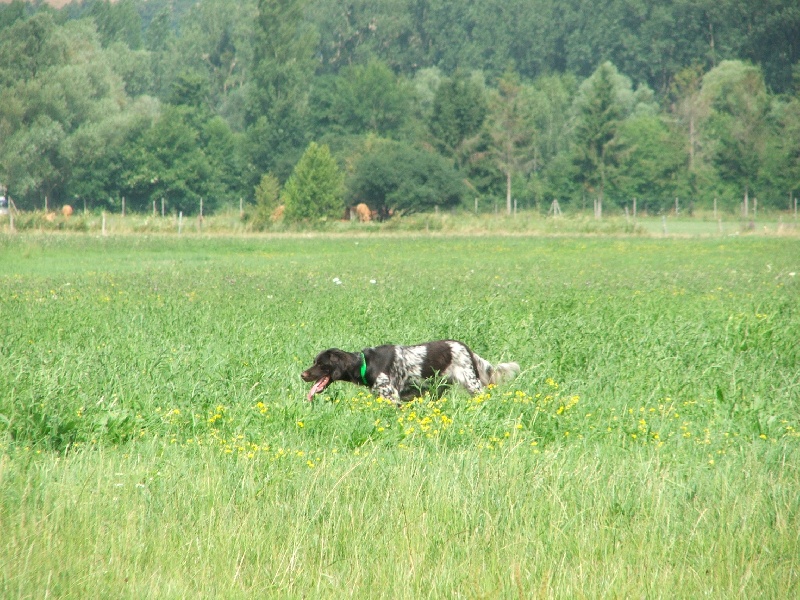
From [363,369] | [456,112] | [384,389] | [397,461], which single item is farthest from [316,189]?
[397,461]

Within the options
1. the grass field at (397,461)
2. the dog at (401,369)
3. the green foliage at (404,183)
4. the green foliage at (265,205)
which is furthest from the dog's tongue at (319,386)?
the green foliage at (404,183)

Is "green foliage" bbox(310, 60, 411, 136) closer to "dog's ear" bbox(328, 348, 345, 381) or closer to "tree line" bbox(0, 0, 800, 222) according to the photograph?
"tree line" bbox(0, 0, 800, 222)

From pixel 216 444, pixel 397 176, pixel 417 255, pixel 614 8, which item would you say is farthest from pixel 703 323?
pixel 614 8

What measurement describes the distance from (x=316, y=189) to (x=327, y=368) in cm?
5393

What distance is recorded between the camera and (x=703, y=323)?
12305 millimetres

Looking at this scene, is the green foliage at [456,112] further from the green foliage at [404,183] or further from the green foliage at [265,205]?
the green foliage at [265,205]

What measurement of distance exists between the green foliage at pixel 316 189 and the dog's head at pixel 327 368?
52128mm

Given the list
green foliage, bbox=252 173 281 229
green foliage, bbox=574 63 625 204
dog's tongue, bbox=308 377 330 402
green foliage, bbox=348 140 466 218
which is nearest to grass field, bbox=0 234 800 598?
dog's tongue, bbox=308 377 330 402

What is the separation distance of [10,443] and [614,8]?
113 m

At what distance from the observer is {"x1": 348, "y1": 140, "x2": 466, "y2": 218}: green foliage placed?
6341 cm

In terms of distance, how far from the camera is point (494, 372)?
8.78 m

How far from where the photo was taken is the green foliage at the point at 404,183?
208ft

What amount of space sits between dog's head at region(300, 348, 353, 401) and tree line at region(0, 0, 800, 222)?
46515 mm

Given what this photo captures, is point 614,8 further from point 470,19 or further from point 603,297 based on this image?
point 603,297
